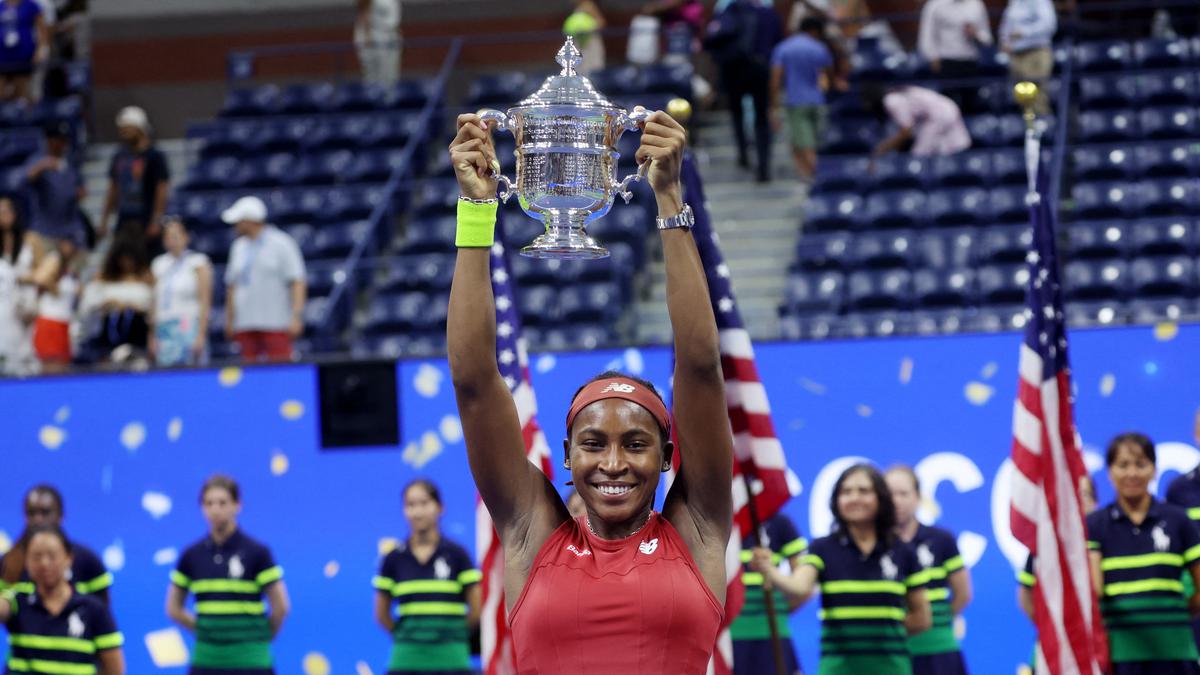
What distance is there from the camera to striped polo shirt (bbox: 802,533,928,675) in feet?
22.9

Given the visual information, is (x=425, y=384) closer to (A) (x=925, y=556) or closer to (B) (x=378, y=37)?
(A) (x=925, y=556)

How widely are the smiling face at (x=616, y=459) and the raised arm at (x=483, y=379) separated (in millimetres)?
122

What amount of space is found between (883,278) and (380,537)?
316cm

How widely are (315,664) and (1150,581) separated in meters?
4.26

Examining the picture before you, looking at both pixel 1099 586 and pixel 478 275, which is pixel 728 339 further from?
pixel 478 275

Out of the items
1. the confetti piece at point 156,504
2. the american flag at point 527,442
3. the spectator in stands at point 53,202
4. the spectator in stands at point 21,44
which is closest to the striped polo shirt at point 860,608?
the american flag at point 527,442

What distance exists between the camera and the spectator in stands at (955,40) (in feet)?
39.0

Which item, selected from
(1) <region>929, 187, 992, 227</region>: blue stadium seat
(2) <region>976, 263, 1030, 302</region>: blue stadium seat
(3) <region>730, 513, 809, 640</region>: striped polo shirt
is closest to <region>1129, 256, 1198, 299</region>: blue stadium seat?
(2) <region>976, 263, 1030, 302</region>: blue stadium seat

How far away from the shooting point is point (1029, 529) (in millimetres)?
6887

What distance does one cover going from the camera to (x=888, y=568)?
7043 mm

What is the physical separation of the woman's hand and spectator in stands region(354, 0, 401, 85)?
36.0ft

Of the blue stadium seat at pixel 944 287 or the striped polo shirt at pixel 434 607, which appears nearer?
the striped polo shirt at pixel 434 607

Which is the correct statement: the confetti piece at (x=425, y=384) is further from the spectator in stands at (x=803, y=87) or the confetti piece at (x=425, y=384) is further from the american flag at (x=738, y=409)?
the spectator in stands at (x=803, y=87)

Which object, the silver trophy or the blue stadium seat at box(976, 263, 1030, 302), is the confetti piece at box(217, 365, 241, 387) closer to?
the blue stadium seat at box(976, 263, 1030, 302)
